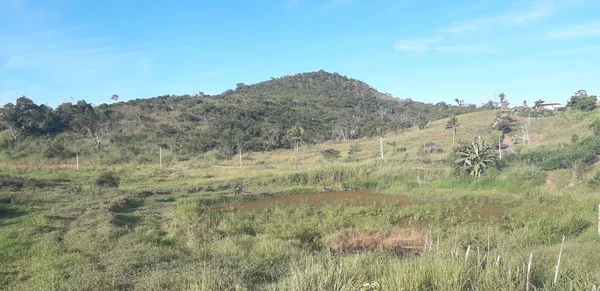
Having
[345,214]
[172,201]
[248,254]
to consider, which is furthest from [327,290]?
[172,201]

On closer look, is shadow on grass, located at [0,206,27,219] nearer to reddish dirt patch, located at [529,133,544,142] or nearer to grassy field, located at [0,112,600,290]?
grassy field, located at [0,112,600,290]

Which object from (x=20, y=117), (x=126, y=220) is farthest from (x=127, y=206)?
(x=20, y=117)

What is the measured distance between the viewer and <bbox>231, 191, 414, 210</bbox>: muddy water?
77.3 ft

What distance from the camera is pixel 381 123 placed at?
85.6m

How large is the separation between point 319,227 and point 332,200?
31.0ft

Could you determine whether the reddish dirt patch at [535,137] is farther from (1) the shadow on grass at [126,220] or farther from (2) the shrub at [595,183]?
(1) the shadow on grass at [126,220]

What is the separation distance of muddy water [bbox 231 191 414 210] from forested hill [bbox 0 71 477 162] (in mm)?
31597

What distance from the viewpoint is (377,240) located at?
14125mm

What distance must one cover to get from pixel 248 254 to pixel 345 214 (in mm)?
9699

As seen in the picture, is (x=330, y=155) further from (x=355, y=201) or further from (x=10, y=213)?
(x=10, y=213)

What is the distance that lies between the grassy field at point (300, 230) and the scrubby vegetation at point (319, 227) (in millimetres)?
56

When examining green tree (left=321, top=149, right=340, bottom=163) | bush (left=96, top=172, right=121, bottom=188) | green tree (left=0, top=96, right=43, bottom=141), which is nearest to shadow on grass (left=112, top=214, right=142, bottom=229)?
bush (left=96, top=172, right=121, bottom=188)

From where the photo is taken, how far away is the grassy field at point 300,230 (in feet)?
19.7

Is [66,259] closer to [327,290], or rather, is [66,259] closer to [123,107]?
[327,290]
